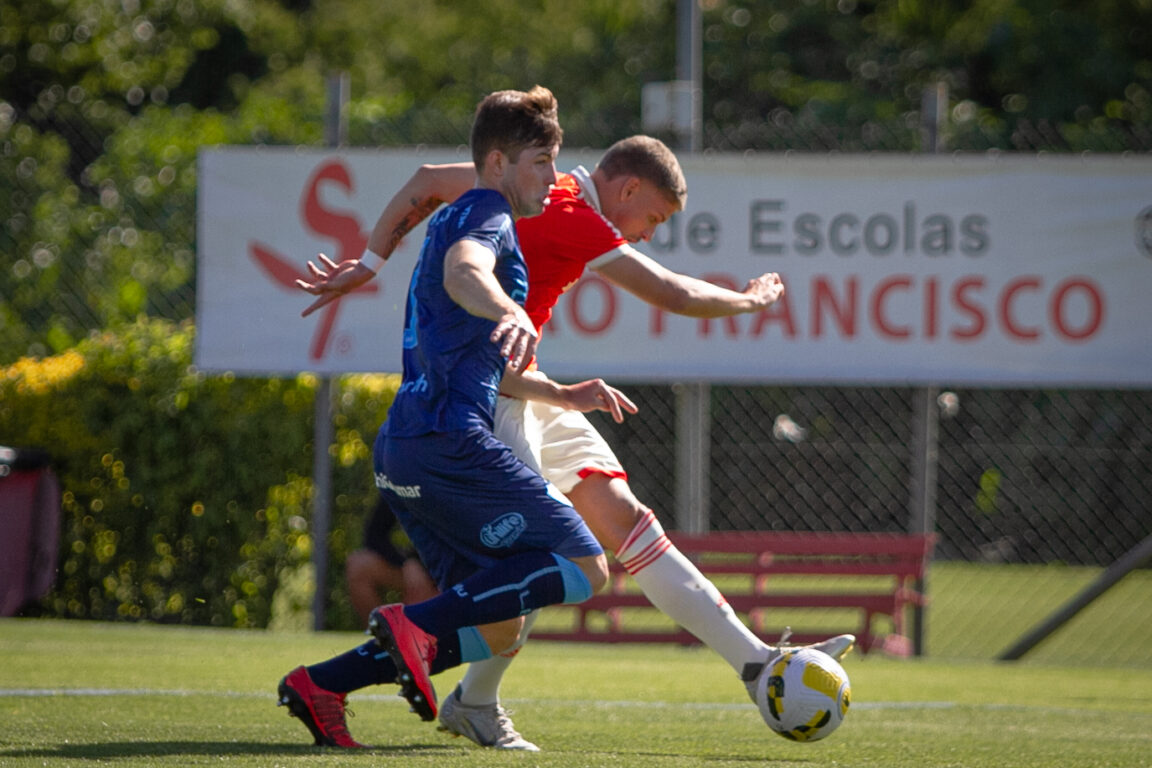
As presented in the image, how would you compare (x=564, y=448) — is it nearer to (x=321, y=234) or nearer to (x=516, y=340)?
(x=516, y=340)

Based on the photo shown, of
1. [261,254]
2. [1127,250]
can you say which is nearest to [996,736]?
[1127,250]

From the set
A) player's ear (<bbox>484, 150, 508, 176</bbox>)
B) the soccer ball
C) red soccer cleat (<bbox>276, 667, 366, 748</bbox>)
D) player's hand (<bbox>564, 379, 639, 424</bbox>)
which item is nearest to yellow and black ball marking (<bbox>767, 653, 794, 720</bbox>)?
the soccer ball

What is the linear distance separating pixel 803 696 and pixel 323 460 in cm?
543

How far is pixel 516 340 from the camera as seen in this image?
351 centimetres

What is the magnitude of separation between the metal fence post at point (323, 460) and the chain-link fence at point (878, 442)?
456 millimetres

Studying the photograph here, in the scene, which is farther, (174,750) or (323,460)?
(323,460)

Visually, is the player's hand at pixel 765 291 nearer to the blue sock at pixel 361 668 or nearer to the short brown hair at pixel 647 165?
the short brown hair at pixel 647 165

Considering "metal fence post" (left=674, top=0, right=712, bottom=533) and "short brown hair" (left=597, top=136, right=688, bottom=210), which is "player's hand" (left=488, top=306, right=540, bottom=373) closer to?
"short brown hair" (left=597, top=136, right=688, bottom=210)

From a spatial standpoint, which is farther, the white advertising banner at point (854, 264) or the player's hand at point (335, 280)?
the white advertising banner at point (854, 264)

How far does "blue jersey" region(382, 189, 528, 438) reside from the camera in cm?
393

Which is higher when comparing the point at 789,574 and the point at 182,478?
the point at 182,478

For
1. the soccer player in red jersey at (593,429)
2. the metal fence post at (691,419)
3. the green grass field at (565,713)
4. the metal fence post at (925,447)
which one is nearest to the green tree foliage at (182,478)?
the green grass field at (565,713)

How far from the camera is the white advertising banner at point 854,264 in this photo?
360 inches

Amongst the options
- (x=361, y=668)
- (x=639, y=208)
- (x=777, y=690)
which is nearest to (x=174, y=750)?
(x=361, y=668)
